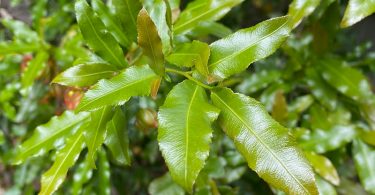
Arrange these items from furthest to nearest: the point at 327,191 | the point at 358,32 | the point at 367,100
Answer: the point at 358,32
the point at 367,100
the point at 327,191

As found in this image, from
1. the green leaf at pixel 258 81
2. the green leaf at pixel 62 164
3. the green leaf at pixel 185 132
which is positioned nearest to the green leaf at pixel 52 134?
the green leaf at pixel 62 164

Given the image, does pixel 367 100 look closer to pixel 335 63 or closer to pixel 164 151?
pixel 335 63

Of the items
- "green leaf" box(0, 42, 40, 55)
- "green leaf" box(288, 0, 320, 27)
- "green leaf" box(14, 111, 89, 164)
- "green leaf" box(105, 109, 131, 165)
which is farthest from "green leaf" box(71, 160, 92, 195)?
"green leaf" box(288, 0, 320, 27)

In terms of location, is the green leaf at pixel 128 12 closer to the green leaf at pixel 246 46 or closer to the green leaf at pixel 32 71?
the green leaf at pixel 246 46

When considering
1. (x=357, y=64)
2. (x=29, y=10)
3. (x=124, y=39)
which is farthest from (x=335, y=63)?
(x=29, y=10)

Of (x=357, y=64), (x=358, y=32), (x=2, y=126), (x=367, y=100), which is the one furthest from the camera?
(x=358, y=32)

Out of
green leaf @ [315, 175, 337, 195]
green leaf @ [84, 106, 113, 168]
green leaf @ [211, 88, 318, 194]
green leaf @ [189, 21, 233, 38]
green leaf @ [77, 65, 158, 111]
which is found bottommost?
green leaf @ [315, 175, 337, 195]

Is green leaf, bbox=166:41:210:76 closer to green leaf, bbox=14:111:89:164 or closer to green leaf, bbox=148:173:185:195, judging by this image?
green leaf, bbox=14:111:89:164

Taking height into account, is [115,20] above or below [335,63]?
above

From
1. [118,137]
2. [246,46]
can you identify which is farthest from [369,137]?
[118,137]
